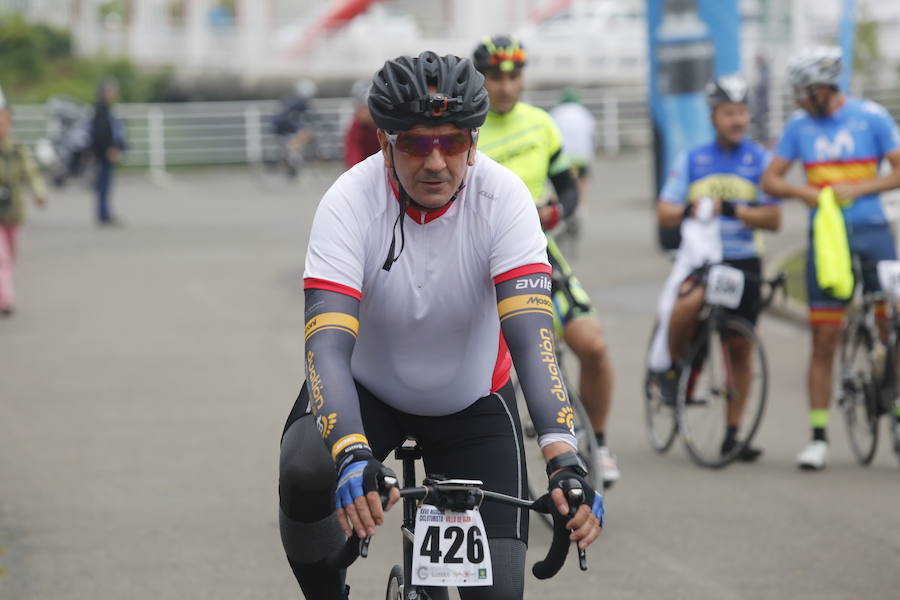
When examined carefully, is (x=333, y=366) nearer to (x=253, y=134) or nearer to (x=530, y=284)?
(x=530, y=284)

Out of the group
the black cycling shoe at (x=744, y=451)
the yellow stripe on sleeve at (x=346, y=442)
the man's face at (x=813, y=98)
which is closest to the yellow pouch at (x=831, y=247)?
the man's face at (x=813, y=98)

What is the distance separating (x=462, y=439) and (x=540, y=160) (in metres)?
3.33

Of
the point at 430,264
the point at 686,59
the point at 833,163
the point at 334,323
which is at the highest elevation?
the point at 686,59

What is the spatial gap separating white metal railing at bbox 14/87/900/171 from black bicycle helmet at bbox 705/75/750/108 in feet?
87.5

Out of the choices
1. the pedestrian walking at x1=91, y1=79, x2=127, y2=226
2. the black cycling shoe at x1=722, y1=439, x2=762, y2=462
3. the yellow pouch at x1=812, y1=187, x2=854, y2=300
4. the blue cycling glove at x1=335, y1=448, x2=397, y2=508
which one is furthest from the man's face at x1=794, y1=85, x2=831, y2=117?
the pedestrian walking at x1=91, y1=79, x2=127, y2=226

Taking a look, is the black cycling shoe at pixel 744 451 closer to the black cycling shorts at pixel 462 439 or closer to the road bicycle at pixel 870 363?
the road bicycle at pixel 870 363

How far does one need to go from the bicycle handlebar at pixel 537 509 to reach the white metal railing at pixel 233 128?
31.3 meters

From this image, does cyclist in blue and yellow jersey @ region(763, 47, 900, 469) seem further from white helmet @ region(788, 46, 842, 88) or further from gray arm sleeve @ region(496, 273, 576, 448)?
gray arm sleeve @ region(496, 273, 576, 448)

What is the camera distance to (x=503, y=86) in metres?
7.39

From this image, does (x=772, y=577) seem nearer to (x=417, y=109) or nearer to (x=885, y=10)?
(x=417, y=109)

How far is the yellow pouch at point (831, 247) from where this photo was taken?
819 centimetres

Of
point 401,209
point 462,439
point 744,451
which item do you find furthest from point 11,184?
point 401,209

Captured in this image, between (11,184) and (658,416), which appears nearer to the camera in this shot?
(658,416)

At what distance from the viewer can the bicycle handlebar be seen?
3658 millimetres
